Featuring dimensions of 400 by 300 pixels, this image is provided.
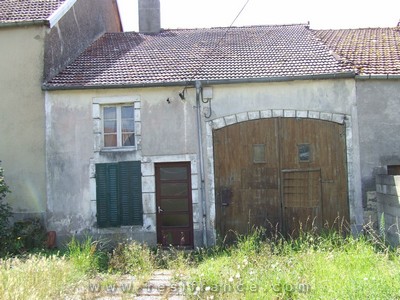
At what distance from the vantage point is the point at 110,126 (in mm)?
10461

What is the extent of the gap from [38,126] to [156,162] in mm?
2896

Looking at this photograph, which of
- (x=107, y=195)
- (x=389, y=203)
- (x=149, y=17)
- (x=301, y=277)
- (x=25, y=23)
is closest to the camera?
(x=301, y=277)

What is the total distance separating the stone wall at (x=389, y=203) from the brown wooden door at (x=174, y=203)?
13.7 ft

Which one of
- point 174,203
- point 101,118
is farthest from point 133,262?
point 101,118

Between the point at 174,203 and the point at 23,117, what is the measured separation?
4.07 metres

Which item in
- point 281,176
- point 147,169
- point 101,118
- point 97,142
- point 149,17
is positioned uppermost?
point 149,17

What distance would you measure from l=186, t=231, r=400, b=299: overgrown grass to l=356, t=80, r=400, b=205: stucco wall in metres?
3.39

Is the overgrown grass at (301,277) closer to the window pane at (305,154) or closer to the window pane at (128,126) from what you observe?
the window pane at (305,154)

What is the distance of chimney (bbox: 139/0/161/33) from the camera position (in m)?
15.3

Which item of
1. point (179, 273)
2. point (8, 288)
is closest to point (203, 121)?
point (179, 273)

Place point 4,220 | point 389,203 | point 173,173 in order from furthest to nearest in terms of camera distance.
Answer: point 173,173
point 4,220
point 389,203

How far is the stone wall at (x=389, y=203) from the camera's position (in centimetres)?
848

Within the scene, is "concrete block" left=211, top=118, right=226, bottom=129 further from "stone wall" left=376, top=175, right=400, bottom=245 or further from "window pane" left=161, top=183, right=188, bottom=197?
Answer: "stone wall" left=376, top=175, right=400, bottom=245

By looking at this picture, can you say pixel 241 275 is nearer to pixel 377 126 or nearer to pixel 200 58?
pixel 377 126
